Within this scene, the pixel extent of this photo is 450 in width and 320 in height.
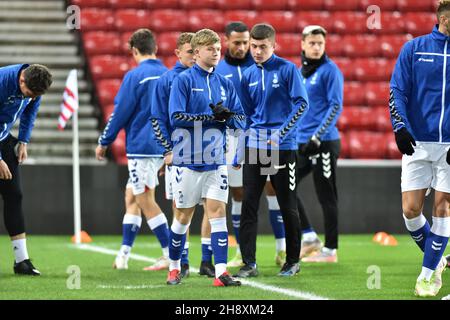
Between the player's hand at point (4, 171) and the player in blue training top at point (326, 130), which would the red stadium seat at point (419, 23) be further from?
the player's hand at point (4, 171)

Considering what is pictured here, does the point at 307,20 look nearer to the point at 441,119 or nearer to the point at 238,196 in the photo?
the point at 238,196

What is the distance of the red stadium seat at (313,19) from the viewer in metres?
15.5

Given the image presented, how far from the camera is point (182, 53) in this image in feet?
25.5

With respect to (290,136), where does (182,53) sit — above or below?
above

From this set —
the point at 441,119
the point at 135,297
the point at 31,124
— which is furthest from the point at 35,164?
the point at 441,119

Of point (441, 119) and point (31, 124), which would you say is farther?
point (31, 124)

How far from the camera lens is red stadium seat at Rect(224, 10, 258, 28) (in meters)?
15.1

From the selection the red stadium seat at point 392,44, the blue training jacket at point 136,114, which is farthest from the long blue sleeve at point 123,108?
the red stadium seat at point 392,44

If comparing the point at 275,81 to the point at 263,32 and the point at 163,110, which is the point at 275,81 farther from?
the point at 163,110

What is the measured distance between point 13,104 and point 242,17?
814 centimetres

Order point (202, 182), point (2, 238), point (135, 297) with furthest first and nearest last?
point (2, 238), point (202, 182), point (135, 297)

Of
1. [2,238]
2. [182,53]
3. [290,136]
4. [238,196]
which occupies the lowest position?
[2,238]
